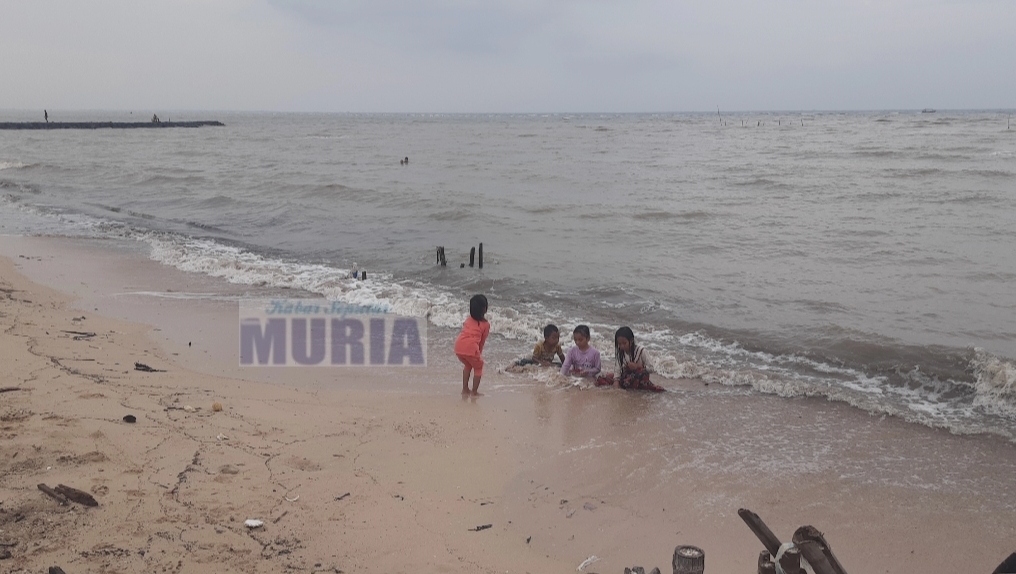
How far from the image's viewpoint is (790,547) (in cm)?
269

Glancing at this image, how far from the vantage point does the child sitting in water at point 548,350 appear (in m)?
8.07

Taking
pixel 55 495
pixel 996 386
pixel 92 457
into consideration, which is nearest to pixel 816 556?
pixel 55 495

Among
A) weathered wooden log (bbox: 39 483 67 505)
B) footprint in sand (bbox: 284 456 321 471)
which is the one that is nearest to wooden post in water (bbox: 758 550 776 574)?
footprint in sand (bbox: 284 456 321 471)

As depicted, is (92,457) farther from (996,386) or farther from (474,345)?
(996,386)

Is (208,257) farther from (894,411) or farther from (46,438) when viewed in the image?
(894,411)

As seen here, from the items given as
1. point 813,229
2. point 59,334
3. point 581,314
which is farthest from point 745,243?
point 59,334

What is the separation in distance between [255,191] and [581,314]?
1777cm

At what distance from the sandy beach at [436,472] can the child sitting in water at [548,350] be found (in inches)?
19.8

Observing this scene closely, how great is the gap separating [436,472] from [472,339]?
6.76 feet

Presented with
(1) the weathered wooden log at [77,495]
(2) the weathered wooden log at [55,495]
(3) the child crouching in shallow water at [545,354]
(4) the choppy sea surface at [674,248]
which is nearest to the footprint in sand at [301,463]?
(1) the weathered wooden log at [77,495]

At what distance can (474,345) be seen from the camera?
7.13m

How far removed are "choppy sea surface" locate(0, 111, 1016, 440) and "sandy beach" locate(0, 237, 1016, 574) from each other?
139cm

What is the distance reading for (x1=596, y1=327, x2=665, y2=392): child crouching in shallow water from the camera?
24.4ft

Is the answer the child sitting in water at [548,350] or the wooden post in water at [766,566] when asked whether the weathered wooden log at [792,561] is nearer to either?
the wooden post in water at [766,566]
